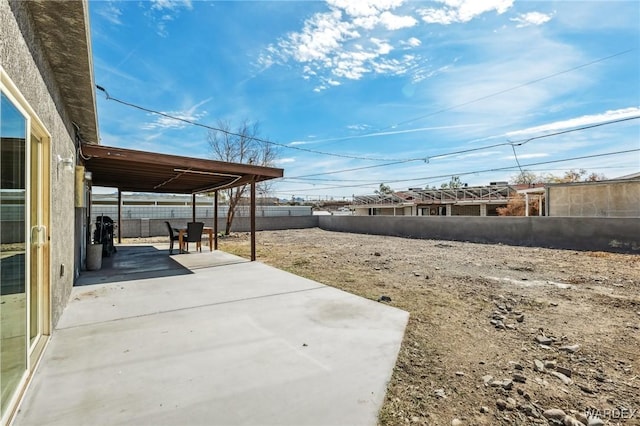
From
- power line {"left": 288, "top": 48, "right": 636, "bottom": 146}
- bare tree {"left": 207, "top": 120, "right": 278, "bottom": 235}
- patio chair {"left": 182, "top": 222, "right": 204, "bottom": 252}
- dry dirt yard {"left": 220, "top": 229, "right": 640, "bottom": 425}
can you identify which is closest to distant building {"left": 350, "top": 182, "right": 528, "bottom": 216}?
power line {"left": 288, "top": 48, "right": 636, "bottom": 146}

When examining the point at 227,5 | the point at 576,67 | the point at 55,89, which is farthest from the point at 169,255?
the point at 576,67

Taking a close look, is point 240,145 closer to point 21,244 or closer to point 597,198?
point 21,244

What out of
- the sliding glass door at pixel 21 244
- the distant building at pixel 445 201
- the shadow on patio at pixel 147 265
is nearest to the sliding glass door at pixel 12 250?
the sliding glass door at pixel 21 244

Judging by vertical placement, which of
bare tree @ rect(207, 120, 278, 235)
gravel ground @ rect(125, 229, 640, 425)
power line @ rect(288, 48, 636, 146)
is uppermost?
power line @ rect(288, 48, 636, 146)

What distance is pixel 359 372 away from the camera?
251cm

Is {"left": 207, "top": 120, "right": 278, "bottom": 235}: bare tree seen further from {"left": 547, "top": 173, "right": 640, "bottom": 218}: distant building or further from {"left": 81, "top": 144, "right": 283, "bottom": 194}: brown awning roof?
{"left": 547, "top": 173, "right": 640, "bottom": 218}: distant building

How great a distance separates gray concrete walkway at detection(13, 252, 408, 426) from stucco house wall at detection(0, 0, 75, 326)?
2.49ft

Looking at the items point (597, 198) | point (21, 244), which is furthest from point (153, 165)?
point (597, 198)

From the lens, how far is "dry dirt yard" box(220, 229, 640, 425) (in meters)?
2.12

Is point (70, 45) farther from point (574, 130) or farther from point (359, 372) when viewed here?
point (574, 130)

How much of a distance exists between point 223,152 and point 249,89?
19.7 feet

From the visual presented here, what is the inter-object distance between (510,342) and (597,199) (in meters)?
15.0

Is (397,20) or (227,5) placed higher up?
(397,20)

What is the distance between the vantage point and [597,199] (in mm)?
13914
